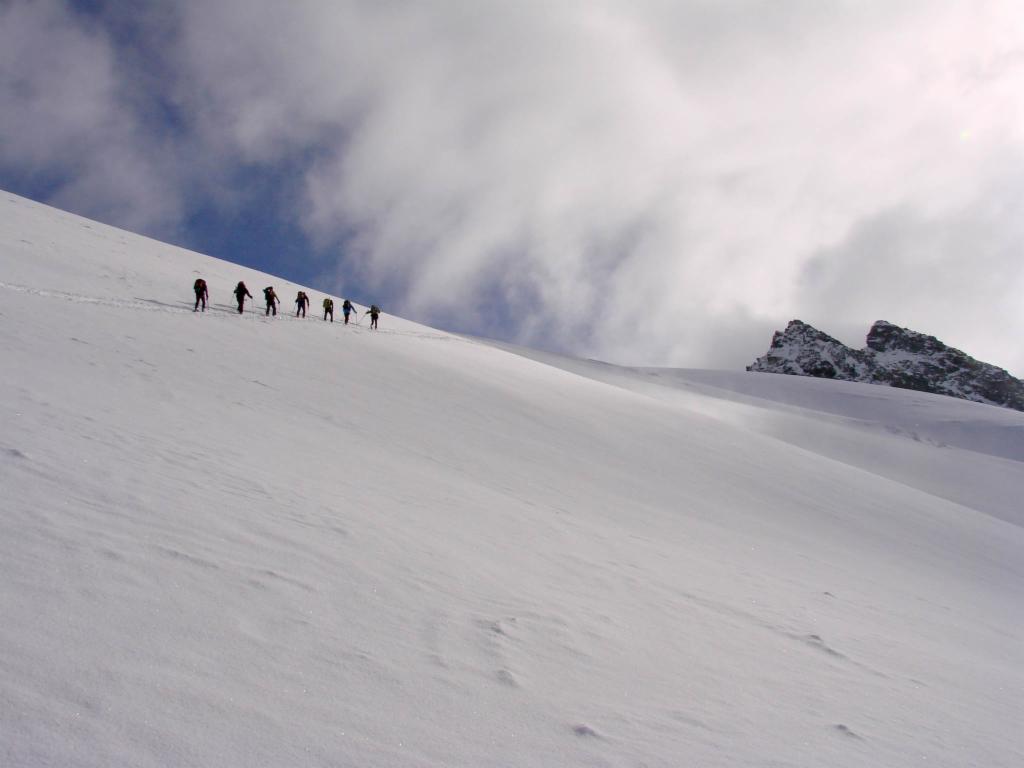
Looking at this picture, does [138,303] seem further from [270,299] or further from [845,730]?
[845,730]

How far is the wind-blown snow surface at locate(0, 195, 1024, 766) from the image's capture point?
9.04ft

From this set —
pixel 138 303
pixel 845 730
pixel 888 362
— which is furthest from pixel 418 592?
pixel 888 362

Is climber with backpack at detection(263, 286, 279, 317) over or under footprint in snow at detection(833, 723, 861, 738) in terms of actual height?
over

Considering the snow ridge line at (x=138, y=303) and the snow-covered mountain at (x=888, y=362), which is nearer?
the snow ridge line at (x=138, y=303)

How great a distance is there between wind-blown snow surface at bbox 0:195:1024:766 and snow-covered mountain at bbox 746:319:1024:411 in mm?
163004

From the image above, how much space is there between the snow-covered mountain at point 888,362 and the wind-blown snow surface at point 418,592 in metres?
163

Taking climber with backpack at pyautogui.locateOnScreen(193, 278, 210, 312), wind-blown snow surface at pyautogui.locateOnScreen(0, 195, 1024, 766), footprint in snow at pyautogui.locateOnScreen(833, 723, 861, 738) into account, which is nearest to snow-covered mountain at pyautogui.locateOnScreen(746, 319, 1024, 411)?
climber with backpack at pyautogui.locateOnScreen(193, 278, 210, 312)

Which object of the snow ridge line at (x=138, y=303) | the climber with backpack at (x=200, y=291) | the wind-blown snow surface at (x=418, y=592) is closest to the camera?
the wind-blown snow surface at (x=418, y=592)

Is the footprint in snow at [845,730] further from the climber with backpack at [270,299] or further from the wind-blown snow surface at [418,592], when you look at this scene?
the climber with backpack at [270,299]

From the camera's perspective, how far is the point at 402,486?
7633 mm

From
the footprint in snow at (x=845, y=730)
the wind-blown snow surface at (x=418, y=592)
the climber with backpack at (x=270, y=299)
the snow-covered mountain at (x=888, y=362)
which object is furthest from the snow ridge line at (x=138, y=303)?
the snow-covered mountain at (x=888, y=362)

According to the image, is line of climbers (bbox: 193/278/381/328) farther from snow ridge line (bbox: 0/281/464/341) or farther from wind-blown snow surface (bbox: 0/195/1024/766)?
wind-blown snow surface (bbox: 0/195/1024/766)

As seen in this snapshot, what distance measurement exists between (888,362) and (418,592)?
18888 centimetres

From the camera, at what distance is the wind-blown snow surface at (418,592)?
275 centimetres
